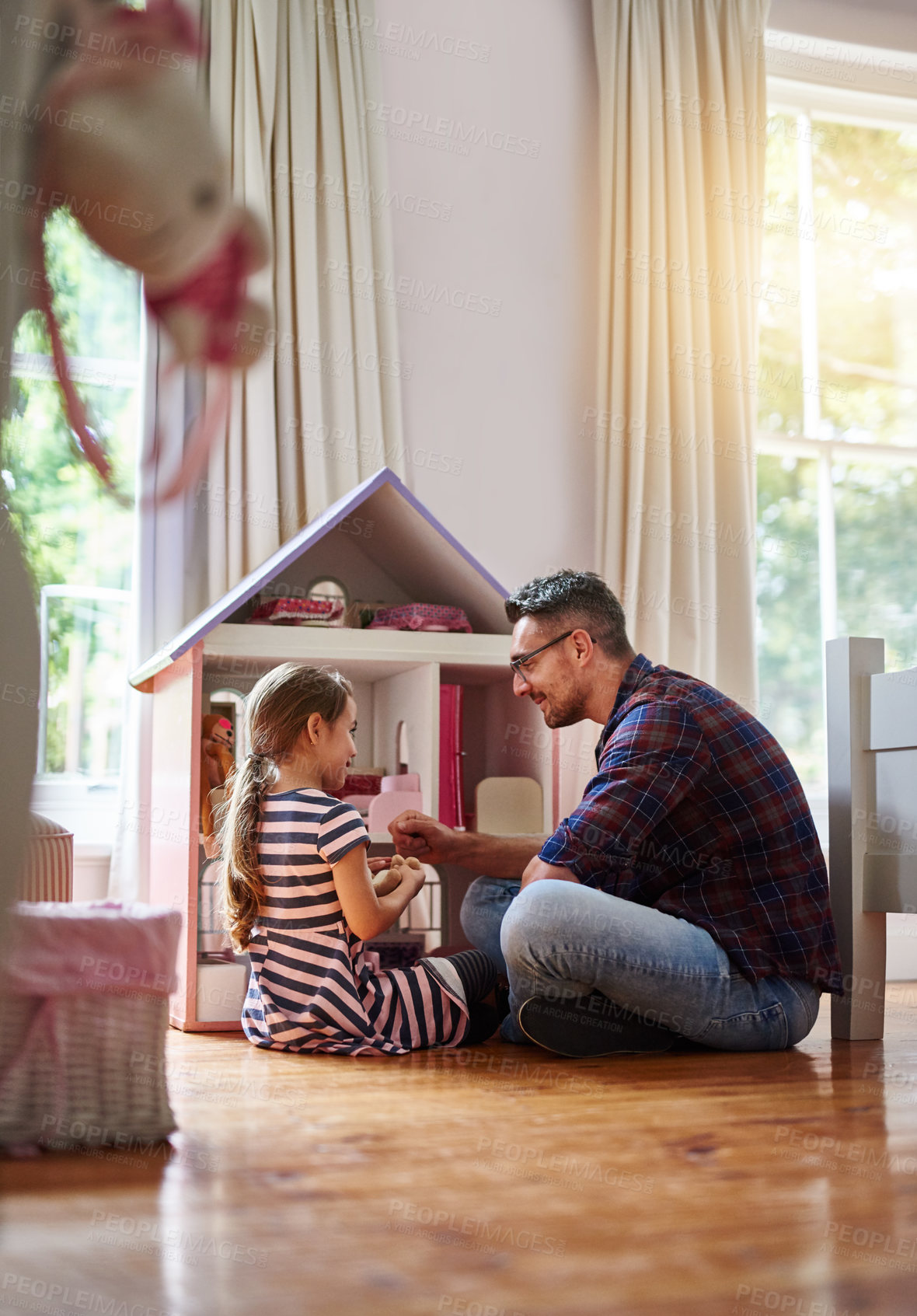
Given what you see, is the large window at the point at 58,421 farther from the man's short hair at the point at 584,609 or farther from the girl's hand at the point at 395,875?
the man's short hair at the point at 584,609

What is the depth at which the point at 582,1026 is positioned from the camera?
1748 millimetres

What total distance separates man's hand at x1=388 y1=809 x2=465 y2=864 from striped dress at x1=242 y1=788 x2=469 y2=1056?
17 centimetres

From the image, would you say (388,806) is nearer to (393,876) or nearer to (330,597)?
(393,876)

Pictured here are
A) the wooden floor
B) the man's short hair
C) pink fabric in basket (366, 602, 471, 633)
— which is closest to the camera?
the wooden floor

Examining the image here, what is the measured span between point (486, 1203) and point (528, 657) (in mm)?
1187

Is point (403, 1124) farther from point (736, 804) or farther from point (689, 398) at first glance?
point (689, 398)

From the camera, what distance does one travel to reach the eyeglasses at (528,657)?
2045mm

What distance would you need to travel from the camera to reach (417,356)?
290cm

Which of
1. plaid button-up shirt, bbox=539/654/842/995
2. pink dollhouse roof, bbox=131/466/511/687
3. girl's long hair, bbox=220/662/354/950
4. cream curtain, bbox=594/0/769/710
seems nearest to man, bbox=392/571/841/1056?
plaid button-up shirt, bbox=539/654/842/995

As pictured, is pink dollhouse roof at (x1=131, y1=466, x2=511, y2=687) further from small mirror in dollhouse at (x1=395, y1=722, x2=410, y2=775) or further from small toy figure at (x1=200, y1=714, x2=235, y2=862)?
small mirror in dollhouse at (x1=395, y1=722, x2=410, y2=775)

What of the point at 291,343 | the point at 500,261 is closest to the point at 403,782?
the point at 291,343

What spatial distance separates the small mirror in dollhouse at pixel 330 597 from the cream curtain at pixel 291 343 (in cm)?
37

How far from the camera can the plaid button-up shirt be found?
5.82 ft

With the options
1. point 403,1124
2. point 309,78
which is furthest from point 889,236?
point 403,1124
